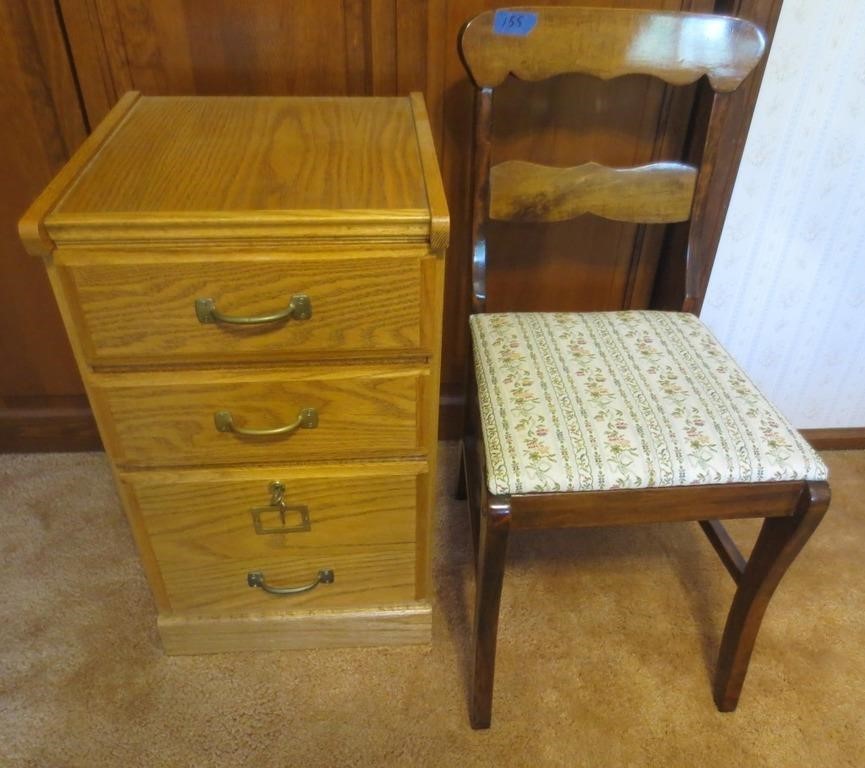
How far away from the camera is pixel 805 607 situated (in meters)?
1.21

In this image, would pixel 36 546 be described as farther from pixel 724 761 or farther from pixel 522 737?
pixel 724 761

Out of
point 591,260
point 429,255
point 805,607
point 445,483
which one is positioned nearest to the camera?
point 429,255

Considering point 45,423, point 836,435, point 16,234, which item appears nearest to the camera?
point 16,234

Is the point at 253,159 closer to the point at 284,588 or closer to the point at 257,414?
the point at 257,414

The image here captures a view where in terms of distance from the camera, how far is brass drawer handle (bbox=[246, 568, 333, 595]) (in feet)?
3.35

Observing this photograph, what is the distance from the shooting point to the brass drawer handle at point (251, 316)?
75 centimetres

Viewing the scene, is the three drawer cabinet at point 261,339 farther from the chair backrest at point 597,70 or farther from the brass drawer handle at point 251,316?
the chair backrest at point 597,70

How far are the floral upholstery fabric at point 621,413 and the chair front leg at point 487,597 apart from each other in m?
0.03

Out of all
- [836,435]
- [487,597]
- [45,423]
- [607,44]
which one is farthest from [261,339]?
[836,435]

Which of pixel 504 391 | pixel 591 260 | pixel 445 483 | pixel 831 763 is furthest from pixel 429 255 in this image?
pixel 831 763

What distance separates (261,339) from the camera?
784 mm

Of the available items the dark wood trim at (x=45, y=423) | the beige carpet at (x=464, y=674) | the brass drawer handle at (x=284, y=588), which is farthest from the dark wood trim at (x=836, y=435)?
the dark wood trim at (x=45, y=423)

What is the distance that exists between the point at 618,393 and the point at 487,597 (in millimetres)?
314

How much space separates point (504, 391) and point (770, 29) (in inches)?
27.6
